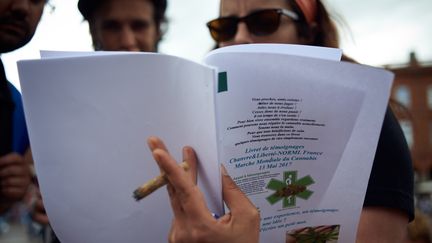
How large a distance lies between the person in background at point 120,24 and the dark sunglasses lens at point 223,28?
Answer: 0.27 m

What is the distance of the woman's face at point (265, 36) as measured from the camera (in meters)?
1.49

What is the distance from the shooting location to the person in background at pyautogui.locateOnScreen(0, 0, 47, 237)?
3.27 feet

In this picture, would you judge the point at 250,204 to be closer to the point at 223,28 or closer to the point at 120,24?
the point at 223,28

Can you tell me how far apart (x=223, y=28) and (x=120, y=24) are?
0.43 metres

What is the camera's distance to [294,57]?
2.69 feet

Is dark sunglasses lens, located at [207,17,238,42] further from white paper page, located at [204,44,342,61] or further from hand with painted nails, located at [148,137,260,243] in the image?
hand with painted nails, located at [148,137,260,243]

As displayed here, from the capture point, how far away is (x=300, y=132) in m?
0.87

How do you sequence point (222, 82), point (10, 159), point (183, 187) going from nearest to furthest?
point (183, 187), point (222, 82), point (10, 159)

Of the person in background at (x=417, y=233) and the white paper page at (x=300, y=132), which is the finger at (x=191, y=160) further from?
the person in background at (x=417, y=233)

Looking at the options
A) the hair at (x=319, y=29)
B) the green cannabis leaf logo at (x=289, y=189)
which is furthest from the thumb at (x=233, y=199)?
the hair at (x=319, y=29)

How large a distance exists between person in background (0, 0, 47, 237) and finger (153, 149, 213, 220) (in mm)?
522

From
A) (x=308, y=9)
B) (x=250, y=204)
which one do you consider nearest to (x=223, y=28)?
(x=308, y=9)

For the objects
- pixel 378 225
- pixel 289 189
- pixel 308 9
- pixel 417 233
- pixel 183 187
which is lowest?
pixel 417 233

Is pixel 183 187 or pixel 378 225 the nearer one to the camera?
pixel 183 187
